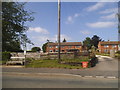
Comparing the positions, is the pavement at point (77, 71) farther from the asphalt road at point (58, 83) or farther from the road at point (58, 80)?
the asphalt road at point (58, 83)

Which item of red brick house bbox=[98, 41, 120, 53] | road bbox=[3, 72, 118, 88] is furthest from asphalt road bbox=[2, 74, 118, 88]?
red brick house bbox=[98, 41, 120, 53]

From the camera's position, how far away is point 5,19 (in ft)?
17.1

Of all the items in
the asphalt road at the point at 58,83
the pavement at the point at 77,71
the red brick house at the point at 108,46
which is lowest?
the pavement at the point at 77,71

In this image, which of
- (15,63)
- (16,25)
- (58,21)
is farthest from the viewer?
(58,21)

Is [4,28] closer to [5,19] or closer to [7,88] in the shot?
[5,19]

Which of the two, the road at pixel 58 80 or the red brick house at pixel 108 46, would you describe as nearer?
the road at pixel 58 80

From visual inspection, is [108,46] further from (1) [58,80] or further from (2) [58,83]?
(2) [58,83]

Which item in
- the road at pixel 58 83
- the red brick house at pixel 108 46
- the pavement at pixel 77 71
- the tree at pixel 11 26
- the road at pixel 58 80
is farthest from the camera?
the red brick house at pixel 108 46

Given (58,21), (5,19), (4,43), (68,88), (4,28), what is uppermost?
(58,21)

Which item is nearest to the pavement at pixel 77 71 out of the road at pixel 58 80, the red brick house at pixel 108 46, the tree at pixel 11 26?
the road at pixel 58 80

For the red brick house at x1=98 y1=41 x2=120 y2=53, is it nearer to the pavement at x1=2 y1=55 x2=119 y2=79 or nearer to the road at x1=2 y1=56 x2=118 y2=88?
the pavement at x1=2 y1=55 x2=119 y2=79

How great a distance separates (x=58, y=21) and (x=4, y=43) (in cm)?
1419

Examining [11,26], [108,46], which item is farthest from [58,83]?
[108,46]

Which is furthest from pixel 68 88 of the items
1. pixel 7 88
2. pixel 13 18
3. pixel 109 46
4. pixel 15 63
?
pixel 109 46
